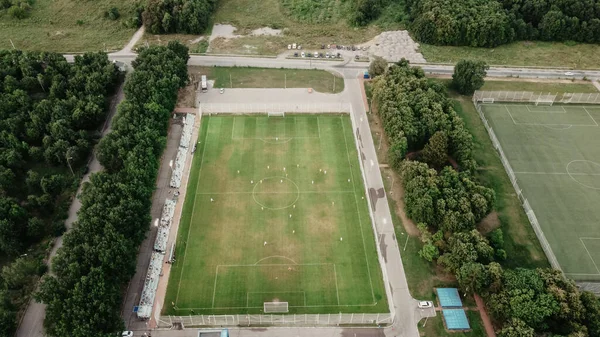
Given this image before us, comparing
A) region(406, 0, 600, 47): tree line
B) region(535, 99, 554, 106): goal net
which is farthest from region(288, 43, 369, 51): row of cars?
region(535, 99, 554, 106): goal net

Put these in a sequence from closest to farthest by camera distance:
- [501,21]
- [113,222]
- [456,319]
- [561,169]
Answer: [456,319] → [113,222] → [561,169] → [501,21]

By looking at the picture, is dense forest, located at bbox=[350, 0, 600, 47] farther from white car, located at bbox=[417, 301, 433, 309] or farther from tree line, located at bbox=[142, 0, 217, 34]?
white car, located at bbox=[417, 301, 433, 309]

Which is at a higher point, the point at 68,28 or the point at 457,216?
the point at 457,216

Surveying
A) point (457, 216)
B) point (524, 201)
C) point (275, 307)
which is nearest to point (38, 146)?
point (275, 307)

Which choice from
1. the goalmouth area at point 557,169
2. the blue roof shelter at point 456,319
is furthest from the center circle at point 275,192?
the goalmouth area at point 557,169

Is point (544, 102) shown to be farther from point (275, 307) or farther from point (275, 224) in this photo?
point (275, 307)
